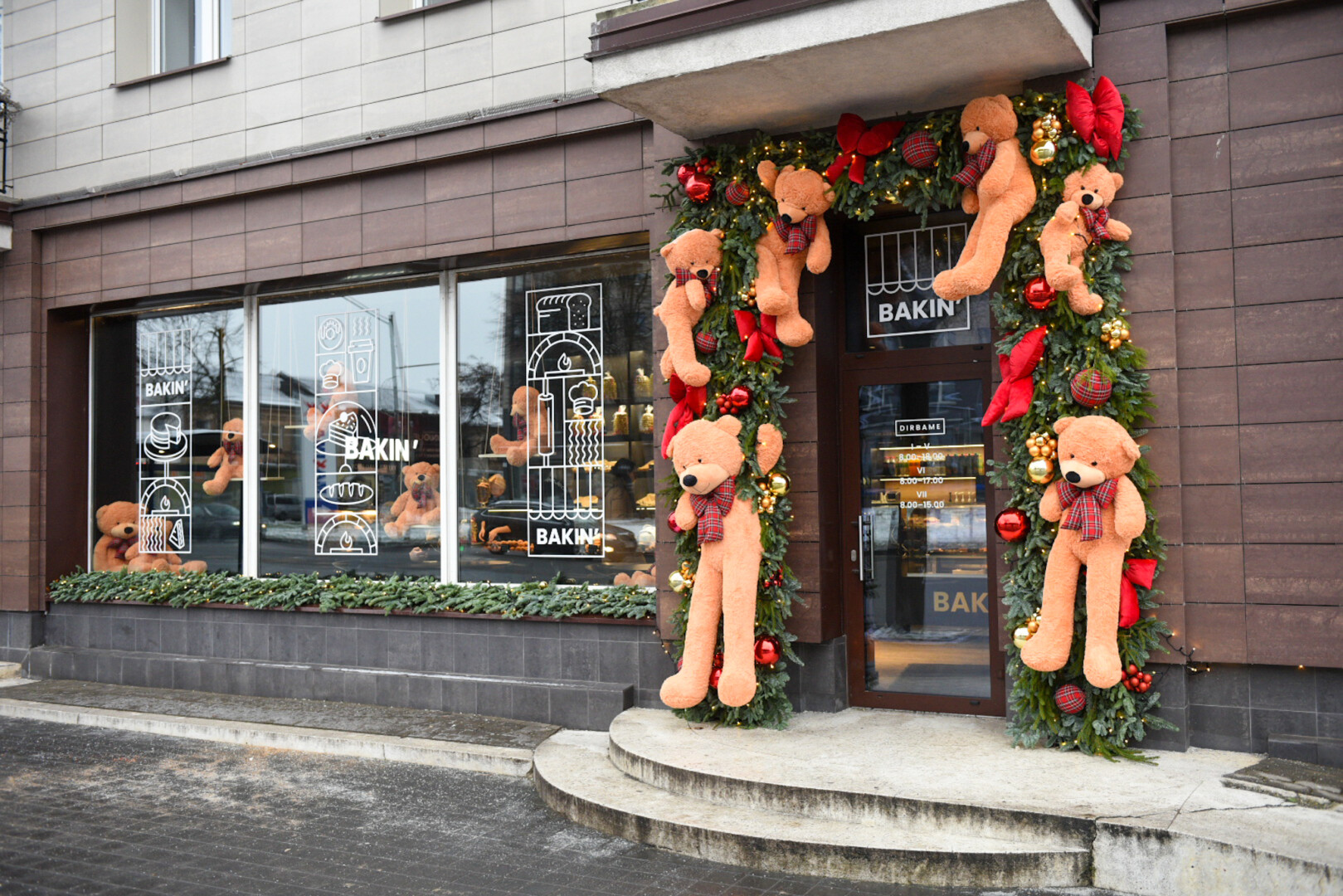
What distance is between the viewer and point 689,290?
725cm

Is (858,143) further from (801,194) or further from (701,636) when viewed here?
(701,636)

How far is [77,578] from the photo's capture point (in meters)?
10.8

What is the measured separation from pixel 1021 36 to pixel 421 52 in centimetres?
522

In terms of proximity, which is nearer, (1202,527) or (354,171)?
(1202,527)

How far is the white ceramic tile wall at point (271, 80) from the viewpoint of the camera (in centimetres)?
877

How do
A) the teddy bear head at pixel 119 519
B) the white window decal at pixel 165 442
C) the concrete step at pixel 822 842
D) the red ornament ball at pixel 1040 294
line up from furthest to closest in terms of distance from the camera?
the teddy bear head at pixel 119 519 < the white window decal at pixel 165 442 < the red ornament ball at pixel 1040 294 < the concrete step at pixel 822 842

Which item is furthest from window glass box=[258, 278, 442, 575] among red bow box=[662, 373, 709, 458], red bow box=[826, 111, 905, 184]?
red bow box=[826, 111, 905, 184]

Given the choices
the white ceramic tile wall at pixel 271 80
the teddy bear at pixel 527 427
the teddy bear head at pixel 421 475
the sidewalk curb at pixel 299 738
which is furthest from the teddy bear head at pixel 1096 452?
the teddy bear head at pixel 421 475

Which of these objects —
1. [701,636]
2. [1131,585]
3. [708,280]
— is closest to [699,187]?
[708,280]

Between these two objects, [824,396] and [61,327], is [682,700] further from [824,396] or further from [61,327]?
[61,327]

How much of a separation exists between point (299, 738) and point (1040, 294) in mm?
5986

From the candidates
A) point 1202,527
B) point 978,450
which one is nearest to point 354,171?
point 978,450

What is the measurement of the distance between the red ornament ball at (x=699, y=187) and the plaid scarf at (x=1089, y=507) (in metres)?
3.00

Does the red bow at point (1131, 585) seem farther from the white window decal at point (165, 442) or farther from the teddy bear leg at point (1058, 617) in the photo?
Result: the white window decal at point (165, 442)
